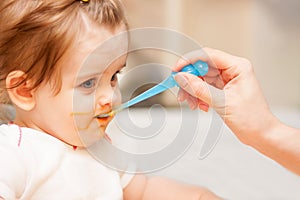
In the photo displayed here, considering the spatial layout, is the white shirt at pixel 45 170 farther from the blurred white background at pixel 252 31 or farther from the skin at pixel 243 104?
the blurred white background at pixel 252 31

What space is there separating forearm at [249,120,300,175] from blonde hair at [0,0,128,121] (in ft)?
1.08

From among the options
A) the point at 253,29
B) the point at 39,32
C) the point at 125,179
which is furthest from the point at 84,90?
the point at 253,29

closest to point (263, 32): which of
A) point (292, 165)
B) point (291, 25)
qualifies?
point (291, 25)

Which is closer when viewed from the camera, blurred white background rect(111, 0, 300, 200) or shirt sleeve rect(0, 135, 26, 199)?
shirt sleeve rect(0, 135, 26, 199)

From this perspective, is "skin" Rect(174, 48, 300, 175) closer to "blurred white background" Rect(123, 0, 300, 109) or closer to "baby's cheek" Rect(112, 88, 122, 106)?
"baby's cheek" Rect(112, 88, 122, 106)

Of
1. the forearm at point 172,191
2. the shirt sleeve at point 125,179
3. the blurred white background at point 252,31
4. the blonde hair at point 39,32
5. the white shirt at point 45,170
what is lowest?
the blurred white background at point 252,31

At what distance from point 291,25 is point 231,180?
1.05 metres

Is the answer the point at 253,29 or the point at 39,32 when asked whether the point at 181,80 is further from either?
the point at 253,29

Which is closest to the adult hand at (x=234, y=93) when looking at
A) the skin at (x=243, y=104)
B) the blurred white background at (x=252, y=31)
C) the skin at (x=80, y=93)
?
the skin at (x=243, y=104)

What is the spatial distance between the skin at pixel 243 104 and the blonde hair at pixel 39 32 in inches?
7.2

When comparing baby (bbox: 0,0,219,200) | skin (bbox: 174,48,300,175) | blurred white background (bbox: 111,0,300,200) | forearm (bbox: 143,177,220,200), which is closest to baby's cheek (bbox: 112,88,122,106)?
baby (bbox: 0,0,219,200)

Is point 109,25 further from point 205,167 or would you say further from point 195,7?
point 195,7

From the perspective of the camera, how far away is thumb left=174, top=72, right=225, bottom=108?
2.96 feet

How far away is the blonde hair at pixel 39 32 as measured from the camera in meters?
0.87
